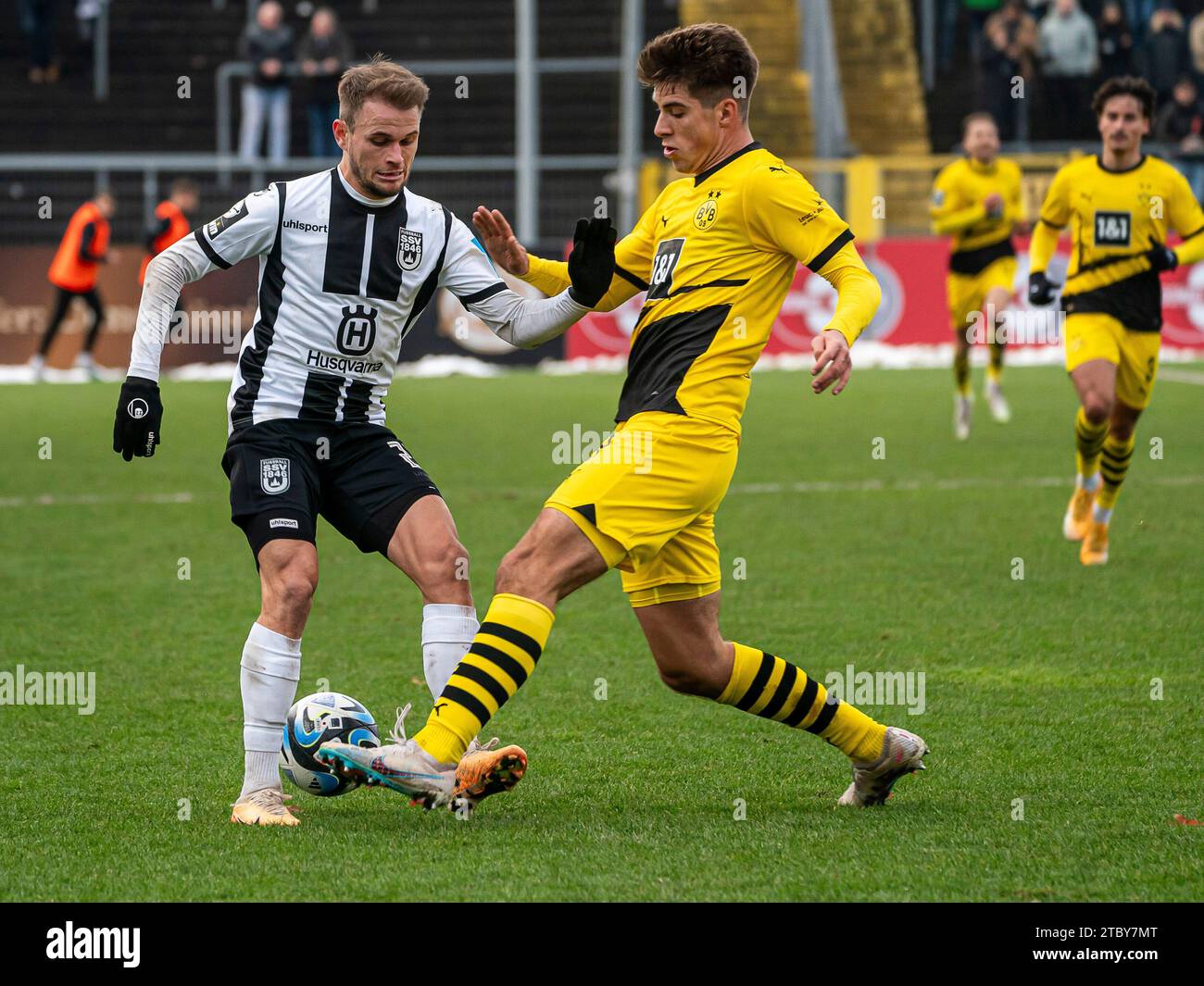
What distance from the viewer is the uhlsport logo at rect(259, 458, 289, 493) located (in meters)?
4.77

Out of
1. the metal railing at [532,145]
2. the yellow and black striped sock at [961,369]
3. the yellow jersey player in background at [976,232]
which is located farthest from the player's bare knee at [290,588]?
the metal railing at [532,145]

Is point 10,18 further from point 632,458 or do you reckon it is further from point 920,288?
point 632,458

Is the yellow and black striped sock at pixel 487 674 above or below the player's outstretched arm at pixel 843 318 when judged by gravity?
below

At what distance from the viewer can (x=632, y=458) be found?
4441mm

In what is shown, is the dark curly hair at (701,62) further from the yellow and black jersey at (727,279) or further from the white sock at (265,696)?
the white sock at (265,696)

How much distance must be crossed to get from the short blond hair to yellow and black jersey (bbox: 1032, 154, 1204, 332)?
507 centimetres

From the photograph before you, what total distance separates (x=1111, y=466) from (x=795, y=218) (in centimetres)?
514

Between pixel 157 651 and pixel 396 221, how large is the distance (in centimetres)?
268

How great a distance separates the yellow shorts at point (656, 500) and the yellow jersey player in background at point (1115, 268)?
4.81 m

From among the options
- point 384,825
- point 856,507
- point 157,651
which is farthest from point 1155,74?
point 384,825

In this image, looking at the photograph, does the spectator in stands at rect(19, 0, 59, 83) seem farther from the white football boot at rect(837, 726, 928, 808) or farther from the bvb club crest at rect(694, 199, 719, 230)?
the white football boot at rect(837, 726, 928, 808)

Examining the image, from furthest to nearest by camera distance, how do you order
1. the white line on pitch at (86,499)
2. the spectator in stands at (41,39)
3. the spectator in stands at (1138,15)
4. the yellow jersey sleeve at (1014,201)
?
1. the spectator in stands at (41,39)
2. the spectator in stands at (1138,15)
3. the yellow jersey sleeve at (1014,201)
4. the white line on pitch at (86,499)

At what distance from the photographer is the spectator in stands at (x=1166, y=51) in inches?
928

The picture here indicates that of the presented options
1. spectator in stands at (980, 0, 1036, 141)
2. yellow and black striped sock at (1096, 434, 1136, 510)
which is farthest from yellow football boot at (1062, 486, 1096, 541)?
spectator in stands at (980, 0, 1036, 141)
